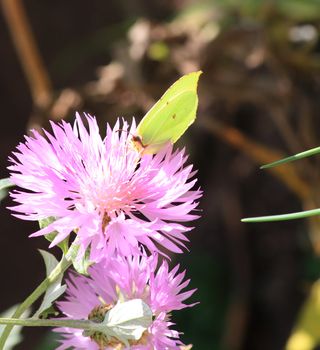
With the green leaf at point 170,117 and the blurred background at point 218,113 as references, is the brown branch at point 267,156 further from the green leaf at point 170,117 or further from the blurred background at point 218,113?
the green leaf at point 170,117

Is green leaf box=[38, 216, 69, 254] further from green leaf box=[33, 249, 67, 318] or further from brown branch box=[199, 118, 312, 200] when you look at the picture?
brown branch box=[199, 118, 312, 200]

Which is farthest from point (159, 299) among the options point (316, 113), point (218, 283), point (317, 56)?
point (218, 283)

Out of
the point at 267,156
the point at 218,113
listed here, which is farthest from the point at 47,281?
the point at 218,113

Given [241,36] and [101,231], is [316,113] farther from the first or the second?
[101,231]

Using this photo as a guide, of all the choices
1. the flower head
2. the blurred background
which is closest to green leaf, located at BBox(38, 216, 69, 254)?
the flower head

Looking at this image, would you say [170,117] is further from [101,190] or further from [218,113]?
[218,113]
